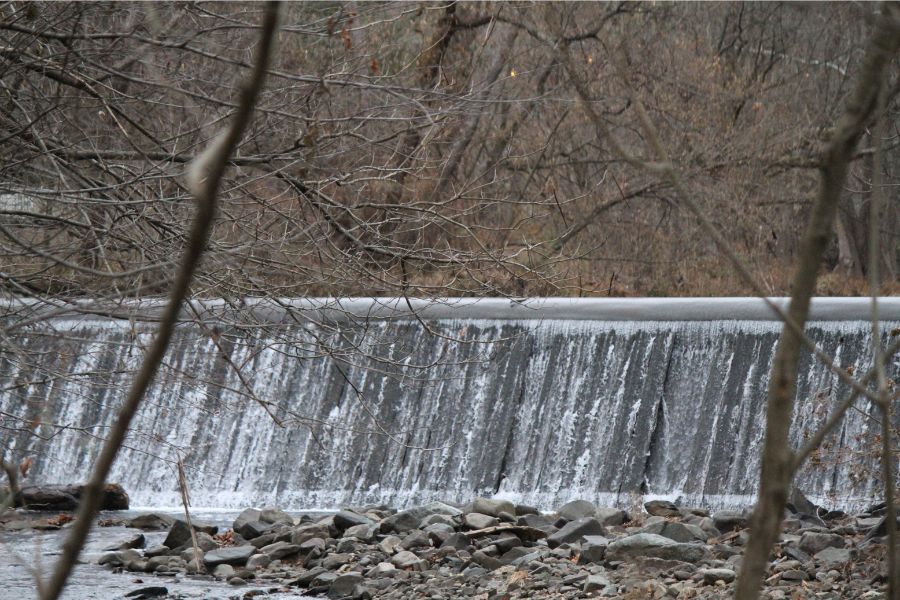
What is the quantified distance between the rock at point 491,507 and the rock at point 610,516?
2.10 ft

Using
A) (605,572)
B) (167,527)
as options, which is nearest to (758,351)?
(605,572)

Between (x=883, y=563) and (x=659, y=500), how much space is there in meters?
3.01

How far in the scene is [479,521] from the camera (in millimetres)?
8219

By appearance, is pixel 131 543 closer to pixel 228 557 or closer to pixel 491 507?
pixel 228 557

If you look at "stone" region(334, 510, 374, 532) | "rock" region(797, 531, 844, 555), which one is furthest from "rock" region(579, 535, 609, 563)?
"stone" region(334, 510, 374, 532)

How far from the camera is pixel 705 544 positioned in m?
7.39

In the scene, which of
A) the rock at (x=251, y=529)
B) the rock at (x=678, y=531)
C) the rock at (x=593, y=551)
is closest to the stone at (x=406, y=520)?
the rock at (x=251, y=529)

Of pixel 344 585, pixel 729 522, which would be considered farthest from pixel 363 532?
pixel 729 522

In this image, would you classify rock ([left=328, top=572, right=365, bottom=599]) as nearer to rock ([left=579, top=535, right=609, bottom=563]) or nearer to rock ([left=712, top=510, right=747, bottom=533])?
rock ([left=579, top=535, right=609, bottom=563])

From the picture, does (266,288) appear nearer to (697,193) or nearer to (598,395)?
(598,395)

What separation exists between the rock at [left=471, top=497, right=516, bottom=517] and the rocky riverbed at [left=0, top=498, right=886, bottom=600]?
11mm

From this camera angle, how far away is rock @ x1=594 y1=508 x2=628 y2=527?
8.44 metres

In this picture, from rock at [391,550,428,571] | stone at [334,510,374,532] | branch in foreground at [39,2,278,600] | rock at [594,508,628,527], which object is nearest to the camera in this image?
branch in foreground at [39,2,278,600]

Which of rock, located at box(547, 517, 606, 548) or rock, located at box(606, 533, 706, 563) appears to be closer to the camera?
rock, located at box(606, 533, 706, 563)
